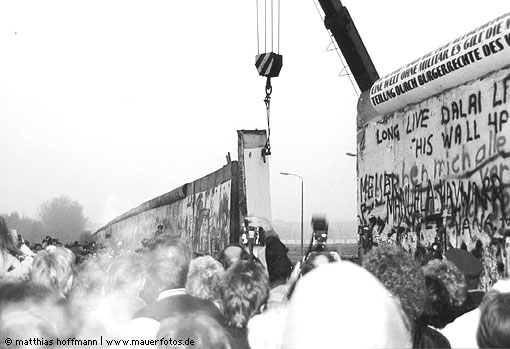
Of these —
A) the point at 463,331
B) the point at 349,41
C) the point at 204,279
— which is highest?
the point at 349,41

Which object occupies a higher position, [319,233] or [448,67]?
[448,67]

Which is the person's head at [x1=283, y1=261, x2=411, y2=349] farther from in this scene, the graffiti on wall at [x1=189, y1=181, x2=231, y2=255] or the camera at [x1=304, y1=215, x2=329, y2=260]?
the graffiti on wall at [x1=189, y1=181, x2=231, y2=255]

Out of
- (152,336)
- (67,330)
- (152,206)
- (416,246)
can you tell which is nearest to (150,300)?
(152,336)

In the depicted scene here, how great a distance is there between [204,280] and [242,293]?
103 cm

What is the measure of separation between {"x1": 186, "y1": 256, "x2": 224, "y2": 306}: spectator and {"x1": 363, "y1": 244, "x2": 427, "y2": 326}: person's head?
4.90ft

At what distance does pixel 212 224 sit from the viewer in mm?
19344

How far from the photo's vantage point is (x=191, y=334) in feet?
8.94

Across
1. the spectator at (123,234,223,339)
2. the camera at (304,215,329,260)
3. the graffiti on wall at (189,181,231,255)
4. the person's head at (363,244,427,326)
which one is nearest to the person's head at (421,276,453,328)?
the person's head at (363,244,427,326)

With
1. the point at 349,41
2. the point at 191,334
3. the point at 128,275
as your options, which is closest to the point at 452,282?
the point at 128,275

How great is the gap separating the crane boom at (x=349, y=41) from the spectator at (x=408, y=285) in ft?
32.8

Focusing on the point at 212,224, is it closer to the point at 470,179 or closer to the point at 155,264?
the point at 470,179

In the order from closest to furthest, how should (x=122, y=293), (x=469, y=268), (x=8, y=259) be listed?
(x=122, y=293), (x=469, y=268), (x=8, y=259)

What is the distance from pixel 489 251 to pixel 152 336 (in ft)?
16.3

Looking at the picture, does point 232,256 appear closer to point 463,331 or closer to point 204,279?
point 204,279
